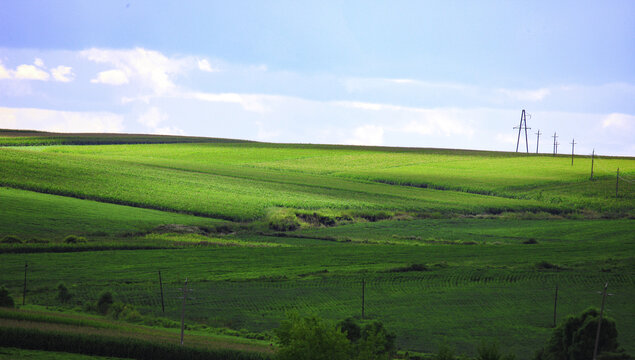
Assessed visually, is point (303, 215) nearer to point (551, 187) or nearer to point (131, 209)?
point (131, 209)

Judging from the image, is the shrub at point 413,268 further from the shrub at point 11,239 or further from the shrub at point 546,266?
the shrub at point 11,239

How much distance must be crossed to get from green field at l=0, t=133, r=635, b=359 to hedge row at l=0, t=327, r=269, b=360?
5.01 metres

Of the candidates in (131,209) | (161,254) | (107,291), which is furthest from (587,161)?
(107,291)

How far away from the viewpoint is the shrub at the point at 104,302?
39594 mm

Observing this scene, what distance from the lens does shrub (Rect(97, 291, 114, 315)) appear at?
130 ft

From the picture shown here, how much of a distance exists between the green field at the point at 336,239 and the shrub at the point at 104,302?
1736mm

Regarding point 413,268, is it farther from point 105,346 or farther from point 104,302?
point 105,346

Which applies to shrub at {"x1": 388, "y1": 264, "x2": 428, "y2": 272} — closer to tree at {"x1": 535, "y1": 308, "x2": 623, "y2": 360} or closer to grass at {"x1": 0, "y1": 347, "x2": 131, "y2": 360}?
tree at {"x1": 535, "y1": 308, "x2": 623, "y2": 360}

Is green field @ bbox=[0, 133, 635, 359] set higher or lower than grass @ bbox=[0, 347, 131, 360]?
higher

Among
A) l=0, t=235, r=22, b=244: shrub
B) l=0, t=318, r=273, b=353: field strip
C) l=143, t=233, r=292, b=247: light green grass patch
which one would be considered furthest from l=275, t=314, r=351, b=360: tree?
l=143, t=233, r=292, b=247: light green grass patch

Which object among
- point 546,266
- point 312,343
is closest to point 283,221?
point 546,266

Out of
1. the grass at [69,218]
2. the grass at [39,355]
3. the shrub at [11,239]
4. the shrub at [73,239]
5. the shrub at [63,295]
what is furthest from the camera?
the grass at [69,218]

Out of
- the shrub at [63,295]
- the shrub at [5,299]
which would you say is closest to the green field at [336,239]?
the shrub at [63,295]

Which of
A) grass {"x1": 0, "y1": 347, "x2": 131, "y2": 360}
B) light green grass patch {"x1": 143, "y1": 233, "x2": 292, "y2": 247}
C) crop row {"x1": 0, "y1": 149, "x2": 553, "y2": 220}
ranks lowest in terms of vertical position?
grass {"x1": 0, "y1": 347, "x2": 131, "y2": 360}
